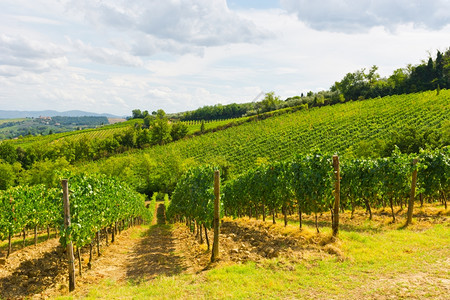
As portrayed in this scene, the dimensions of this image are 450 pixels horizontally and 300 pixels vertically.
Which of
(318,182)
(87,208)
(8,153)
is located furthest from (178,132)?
(318,182)

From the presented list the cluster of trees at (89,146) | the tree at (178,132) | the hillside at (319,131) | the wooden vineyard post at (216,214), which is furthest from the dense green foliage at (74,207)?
the tree at (178,132)

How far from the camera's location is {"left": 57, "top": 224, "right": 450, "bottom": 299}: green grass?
6.96 metres

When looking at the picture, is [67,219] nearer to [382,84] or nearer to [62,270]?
[62,270]

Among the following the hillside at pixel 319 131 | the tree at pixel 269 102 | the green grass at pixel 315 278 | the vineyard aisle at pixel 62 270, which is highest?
the tree at pixel 269 102

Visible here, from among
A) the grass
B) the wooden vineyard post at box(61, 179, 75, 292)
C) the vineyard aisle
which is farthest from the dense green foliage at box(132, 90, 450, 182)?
the wooden vineyard post at box(61, 179, 75, 292)

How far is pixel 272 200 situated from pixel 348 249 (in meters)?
7.77

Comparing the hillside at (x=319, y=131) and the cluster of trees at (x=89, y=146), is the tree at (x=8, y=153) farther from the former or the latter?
the hillside at (x=319, y=131)

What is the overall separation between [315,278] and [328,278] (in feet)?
1.20

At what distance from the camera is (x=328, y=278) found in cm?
766

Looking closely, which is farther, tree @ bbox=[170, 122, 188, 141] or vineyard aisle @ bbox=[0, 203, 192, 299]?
tree @ bbox=[170, 122, 188, 141]

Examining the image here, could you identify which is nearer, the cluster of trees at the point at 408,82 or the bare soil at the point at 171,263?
the bare soil at the point at 171,263

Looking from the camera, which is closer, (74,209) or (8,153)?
(74,209)

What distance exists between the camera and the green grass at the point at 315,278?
22.8 ft

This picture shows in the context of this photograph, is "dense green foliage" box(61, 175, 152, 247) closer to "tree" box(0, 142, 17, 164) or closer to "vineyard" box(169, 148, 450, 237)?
"vineyard" box(169, 148, 450, 237)
